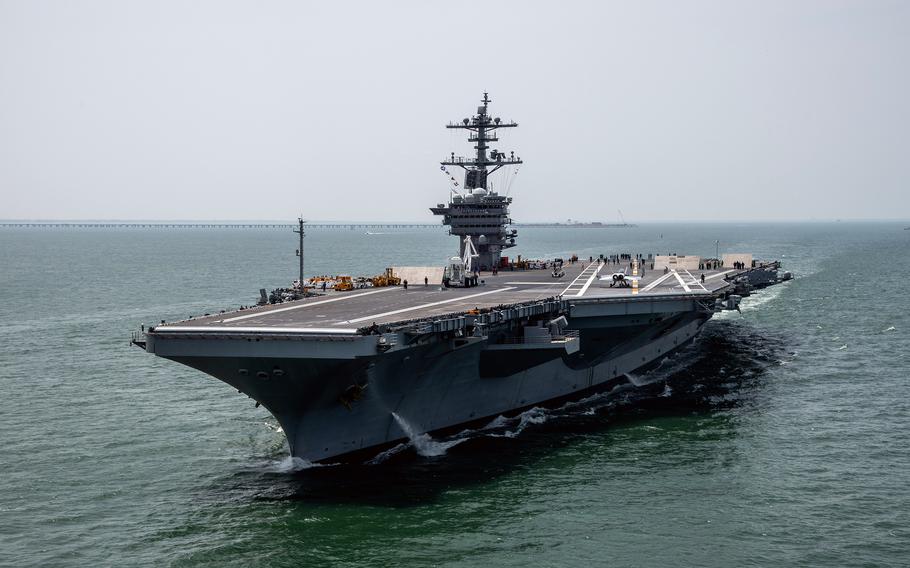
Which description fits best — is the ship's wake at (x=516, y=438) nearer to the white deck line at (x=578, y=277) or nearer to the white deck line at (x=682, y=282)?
the white deck line at (x=682, y=282)

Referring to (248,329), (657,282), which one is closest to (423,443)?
(248,329)

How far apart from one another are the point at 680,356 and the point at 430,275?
1216 cm

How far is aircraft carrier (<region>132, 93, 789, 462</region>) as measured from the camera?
21.4 metres

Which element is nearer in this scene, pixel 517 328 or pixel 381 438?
pixel 381 438

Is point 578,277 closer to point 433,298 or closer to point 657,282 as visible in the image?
point 657,282

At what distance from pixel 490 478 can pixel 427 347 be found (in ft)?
12.2

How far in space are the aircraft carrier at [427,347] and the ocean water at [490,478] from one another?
0.90 metres

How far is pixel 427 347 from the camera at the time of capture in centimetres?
2350

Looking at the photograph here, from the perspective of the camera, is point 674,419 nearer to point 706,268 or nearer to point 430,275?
point 430,275

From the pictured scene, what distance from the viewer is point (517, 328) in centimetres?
2678

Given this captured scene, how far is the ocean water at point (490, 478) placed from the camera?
18297 mm

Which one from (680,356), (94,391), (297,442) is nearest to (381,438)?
(297,442)

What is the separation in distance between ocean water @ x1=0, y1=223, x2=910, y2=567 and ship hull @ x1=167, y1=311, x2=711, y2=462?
66 cm

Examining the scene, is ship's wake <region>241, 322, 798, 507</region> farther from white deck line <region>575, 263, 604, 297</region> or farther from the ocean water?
white deck line <region>575, 263, 604, 297</region>
